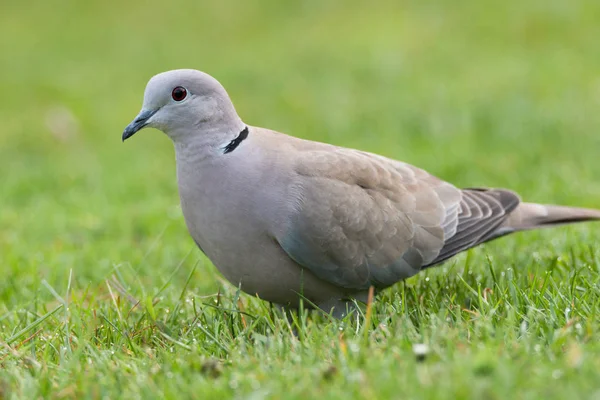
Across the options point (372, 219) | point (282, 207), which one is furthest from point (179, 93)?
point (372, 219)

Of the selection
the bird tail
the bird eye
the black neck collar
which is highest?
the bird eye

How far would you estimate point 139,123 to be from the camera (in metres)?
3.88

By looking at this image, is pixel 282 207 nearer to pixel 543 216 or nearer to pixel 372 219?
pixel 372 219

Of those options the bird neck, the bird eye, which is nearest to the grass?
the bird neck

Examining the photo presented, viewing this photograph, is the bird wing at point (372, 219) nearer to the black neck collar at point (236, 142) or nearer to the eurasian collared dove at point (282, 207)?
the eurasian collared dove at point (282, 207)

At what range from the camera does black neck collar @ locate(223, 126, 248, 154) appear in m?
3.86

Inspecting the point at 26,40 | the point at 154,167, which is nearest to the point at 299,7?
the point at 26,40

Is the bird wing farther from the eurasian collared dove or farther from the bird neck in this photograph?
the bird neck

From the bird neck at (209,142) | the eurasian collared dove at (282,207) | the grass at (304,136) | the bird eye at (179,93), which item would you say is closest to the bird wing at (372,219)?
the eurasian collared dove at (282,207)

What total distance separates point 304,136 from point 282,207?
5.19m

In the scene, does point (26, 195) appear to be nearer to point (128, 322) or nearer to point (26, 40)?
point (128, 322)

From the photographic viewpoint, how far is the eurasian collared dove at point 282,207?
3.77 meters

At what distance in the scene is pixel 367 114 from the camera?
29.7 feet

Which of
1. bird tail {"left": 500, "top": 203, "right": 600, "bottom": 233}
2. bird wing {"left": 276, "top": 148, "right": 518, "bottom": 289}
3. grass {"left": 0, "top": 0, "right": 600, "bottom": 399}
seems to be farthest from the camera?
bird tail {"left": 500, "top": 203, "right": 600, "bottom": 233}
